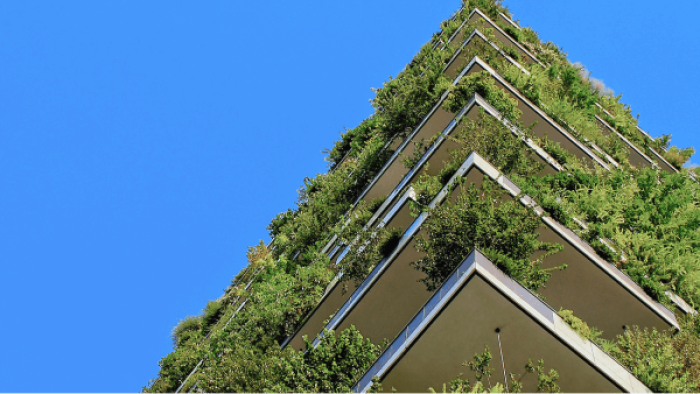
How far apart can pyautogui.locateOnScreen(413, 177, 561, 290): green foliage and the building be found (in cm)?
4

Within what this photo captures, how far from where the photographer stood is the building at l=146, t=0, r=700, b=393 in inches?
421

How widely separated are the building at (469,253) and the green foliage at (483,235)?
36mm

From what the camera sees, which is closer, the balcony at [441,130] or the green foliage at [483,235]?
the green foliage at [483,235]

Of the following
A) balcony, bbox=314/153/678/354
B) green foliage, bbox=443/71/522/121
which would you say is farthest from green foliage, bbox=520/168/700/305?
green foliage, bbox=443/71/522/121

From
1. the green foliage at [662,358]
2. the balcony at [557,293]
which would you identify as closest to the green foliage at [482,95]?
the balcony at [557,293]

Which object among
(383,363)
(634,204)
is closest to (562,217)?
(634,204)

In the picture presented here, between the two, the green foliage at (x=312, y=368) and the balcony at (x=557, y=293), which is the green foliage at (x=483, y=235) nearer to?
Answer: the balcony at (x=557, y=293)

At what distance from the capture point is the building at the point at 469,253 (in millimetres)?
10688

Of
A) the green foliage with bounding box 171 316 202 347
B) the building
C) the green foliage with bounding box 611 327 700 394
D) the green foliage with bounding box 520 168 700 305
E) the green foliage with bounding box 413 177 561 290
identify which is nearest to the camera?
the green foliage with bounding box 611 327 700 394

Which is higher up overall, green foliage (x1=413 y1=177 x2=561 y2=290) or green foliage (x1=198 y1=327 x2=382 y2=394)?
green foliage (x1=413 y1=177 x2=561 y2=290)

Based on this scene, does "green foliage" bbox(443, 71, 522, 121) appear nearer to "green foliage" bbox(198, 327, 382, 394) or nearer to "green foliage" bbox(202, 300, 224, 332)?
"green foliage" bbox(198, 327, 382, 394)

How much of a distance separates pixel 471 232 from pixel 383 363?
3.01 m

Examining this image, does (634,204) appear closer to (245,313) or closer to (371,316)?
(371,316)

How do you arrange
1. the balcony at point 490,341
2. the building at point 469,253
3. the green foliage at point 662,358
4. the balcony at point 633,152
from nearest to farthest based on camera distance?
the balcony at point 490,341, the green foliage at point 662,358, the building at point 469,253, the balcony at point 633,152
